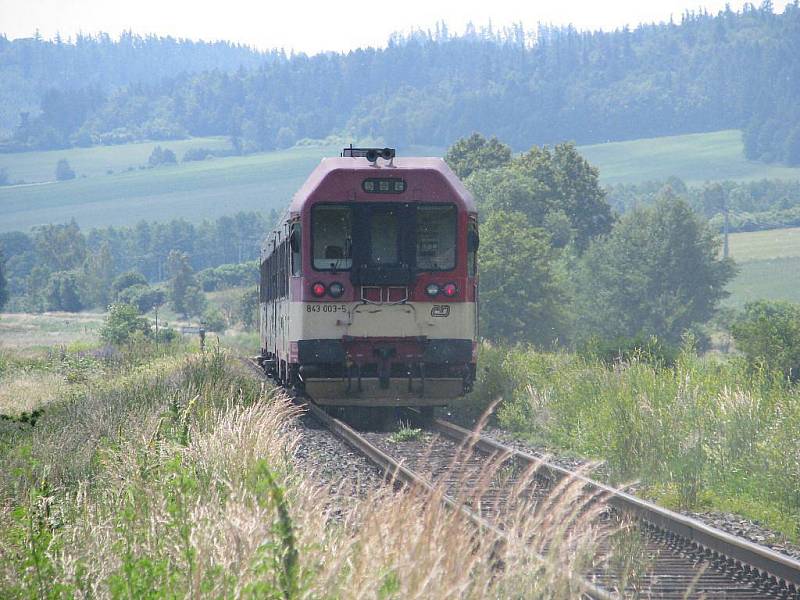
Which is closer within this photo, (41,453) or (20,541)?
(20,541)

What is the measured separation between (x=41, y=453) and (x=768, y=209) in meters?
171

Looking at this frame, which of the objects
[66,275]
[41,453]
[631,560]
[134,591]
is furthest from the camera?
[66,275]

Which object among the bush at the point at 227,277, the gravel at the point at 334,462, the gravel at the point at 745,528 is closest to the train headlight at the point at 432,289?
the gravel at the point at 334,462

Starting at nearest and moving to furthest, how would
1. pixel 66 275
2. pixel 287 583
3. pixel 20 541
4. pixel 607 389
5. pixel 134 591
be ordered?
pixel 287 583 → pixel 134 591 → pixel 20 541 → pixel 607 389 → pixel 66 275

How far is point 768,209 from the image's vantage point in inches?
6634

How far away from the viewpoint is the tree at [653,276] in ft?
268

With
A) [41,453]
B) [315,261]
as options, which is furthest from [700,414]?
[41,453]

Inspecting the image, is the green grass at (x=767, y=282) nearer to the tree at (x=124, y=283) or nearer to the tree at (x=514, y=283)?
the tree at (x=514, y=283)

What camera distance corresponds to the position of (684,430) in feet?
40.2

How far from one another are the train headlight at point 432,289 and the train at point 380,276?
0.05ft

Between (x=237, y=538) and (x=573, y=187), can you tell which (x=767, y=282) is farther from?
(x=237, y=538)

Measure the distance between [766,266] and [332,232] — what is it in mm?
112346

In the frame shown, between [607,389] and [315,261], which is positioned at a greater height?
[315,261]

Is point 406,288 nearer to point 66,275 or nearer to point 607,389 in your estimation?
point 607,389
